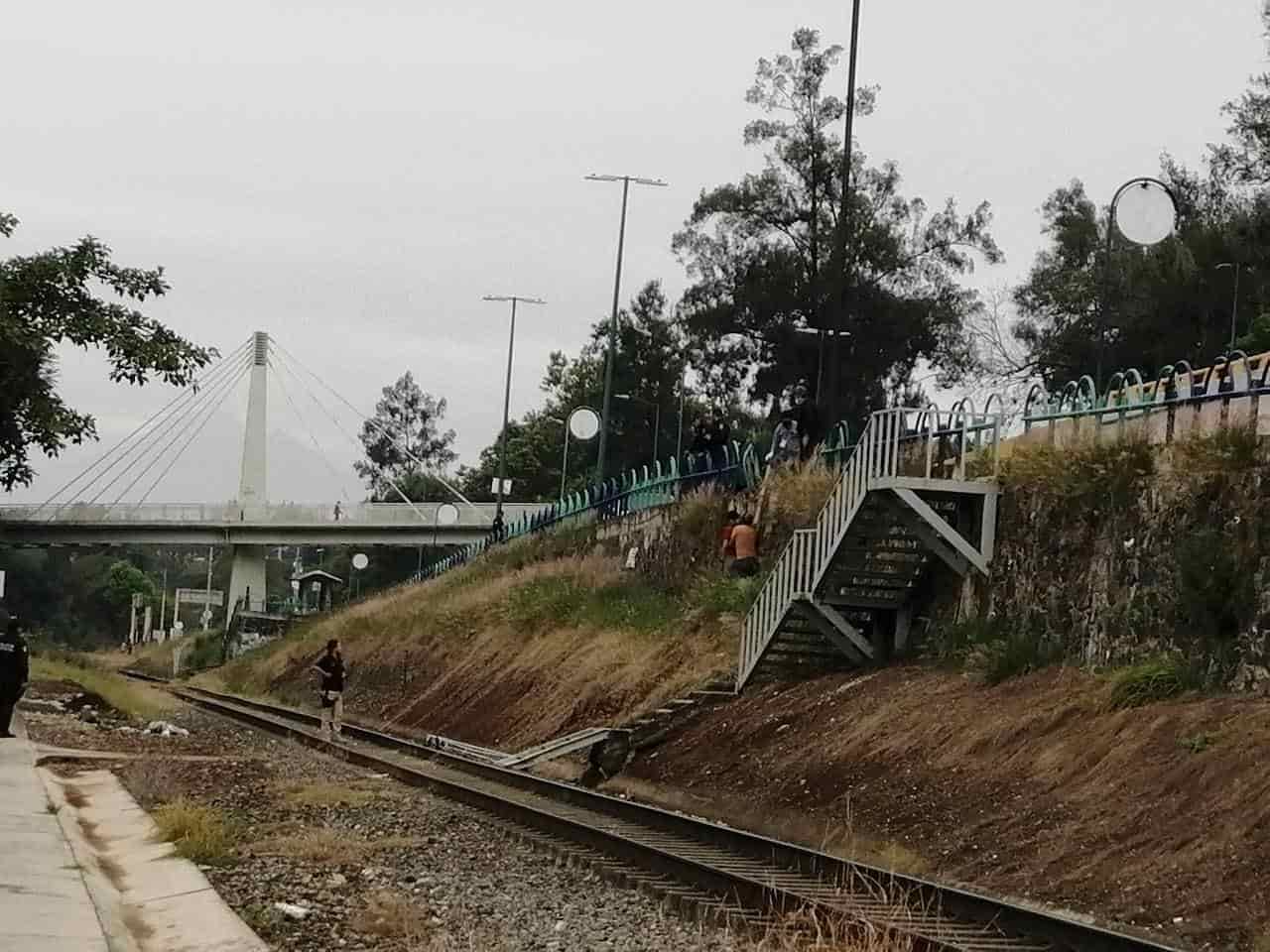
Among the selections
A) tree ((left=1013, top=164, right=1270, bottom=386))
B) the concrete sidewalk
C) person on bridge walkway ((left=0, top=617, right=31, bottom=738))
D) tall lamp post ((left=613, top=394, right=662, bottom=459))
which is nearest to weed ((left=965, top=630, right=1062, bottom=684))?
the concrete sidewalk

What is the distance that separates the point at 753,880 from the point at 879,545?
29.1ft

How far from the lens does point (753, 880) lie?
13.0m

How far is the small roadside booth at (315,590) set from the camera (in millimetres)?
91875

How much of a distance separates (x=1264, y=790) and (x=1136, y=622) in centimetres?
444

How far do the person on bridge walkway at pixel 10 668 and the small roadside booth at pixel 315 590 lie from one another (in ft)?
211

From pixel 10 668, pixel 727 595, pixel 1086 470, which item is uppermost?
pixel 1086 470

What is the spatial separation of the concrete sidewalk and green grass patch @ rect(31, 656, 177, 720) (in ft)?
65.8

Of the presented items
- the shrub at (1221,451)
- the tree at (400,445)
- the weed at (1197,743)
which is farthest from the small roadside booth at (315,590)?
the weed at (1197,743)

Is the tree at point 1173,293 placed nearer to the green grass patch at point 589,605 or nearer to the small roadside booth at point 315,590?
the green grass patch at point 589,605

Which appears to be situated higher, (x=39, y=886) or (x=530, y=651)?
(x=530, y=651)

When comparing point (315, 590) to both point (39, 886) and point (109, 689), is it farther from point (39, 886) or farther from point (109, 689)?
point (39, 886)

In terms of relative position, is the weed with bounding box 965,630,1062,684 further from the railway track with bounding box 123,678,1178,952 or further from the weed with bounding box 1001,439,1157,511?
the railway track with bounding box 123,678,1178,952

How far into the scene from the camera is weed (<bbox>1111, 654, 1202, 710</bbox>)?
15195 mm

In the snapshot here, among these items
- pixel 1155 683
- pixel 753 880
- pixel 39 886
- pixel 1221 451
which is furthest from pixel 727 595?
pixel 39 886
